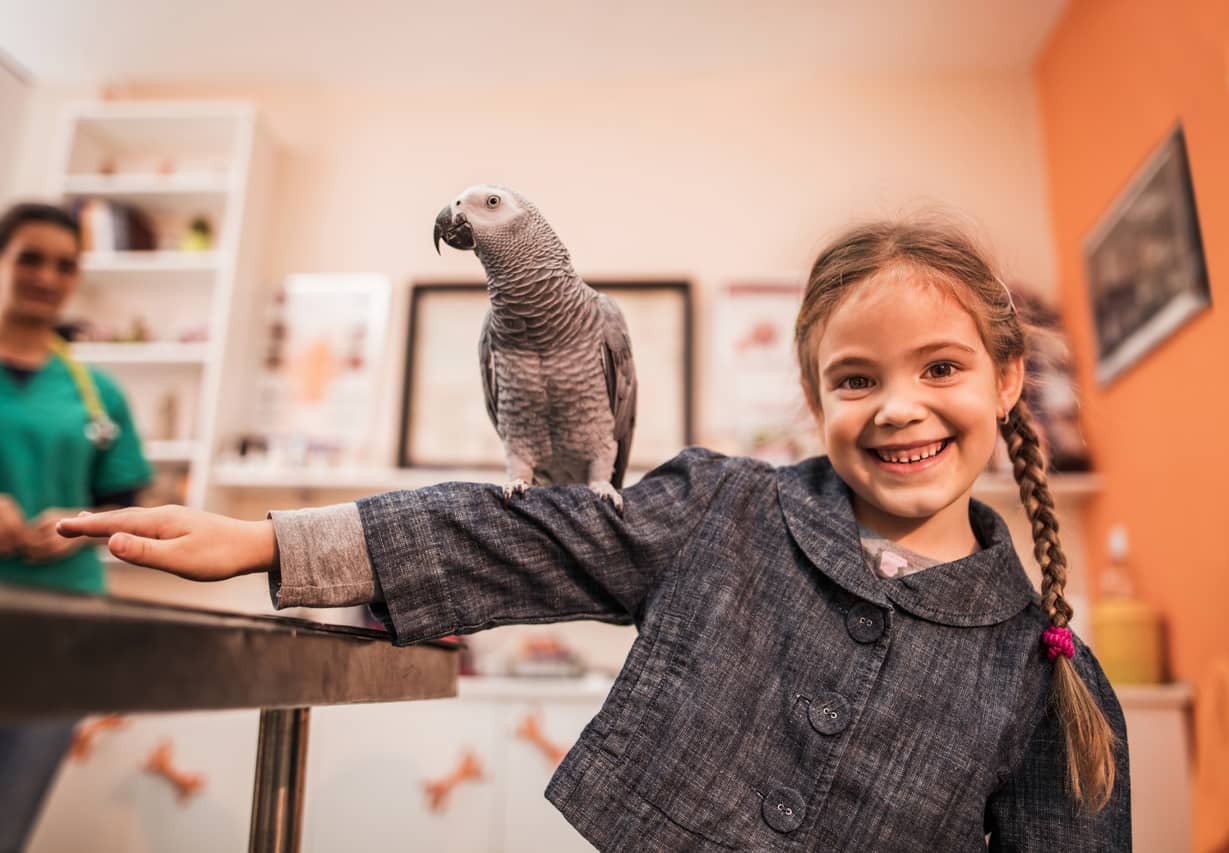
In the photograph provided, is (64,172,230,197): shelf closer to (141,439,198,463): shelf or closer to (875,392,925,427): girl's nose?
(141,439,198,463): shelf

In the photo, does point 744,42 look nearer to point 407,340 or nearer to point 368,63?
point 368,63

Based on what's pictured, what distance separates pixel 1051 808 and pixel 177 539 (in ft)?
1.91

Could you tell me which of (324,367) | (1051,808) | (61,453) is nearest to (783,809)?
(1051,808)

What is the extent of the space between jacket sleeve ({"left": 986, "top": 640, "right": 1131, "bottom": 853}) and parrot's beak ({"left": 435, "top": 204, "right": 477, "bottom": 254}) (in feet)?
1.83

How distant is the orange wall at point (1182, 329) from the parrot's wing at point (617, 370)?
1.82 feet

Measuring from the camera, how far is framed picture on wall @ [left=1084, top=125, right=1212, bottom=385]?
109cm

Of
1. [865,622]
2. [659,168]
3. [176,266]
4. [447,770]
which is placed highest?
[659,168]

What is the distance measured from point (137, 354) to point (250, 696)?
205 cm

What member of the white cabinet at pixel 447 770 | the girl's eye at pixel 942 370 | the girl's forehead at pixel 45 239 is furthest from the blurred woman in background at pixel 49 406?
the girl's eye at pixel 942 370

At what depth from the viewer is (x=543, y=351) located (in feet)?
2.17

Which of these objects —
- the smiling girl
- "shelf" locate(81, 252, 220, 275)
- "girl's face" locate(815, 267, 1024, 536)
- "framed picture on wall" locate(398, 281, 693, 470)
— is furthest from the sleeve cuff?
"shelf" locate(81, 252, 220, 275)

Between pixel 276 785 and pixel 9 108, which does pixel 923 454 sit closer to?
pixel 276 785

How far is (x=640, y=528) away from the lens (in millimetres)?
574

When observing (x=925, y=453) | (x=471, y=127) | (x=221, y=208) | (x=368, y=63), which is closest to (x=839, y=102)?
(x=471, y=127)
